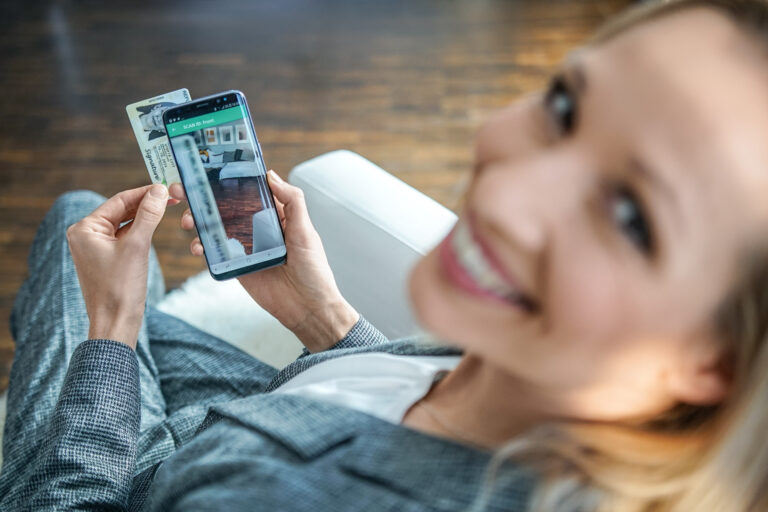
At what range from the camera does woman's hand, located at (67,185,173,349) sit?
3.19ft

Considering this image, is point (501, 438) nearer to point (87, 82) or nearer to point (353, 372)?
point (353, 372)

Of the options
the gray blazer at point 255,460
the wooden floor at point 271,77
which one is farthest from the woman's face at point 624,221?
the wooden floor at point 271,77

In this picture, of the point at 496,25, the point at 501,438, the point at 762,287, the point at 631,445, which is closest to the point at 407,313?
the point at 501,438

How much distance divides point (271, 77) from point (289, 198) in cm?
169

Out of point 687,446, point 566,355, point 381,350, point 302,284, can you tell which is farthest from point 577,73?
point 302,284

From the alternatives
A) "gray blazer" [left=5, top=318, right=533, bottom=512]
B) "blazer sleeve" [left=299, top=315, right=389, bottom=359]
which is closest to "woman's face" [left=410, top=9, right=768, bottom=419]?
"gray blazer" [left=5, top=318, right=533, bottom=512]

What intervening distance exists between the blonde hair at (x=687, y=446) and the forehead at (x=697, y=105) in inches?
1.3

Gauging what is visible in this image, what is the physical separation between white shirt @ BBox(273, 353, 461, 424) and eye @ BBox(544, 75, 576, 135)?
360 mm

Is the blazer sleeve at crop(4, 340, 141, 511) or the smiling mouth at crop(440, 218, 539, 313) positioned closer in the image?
the smiling mouth at crop(440, 218, 539, 313)

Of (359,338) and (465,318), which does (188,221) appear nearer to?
(359,338)

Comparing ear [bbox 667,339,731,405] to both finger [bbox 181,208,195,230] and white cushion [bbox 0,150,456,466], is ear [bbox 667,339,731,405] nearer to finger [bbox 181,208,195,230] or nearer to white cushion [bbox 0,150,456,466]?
white cushion [bbox 0,150,456,466]

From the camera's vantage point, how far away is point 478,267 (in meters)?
0.61

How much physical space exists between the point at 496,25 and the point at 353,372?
2.51m

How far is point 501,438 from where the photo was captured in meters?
0.75
